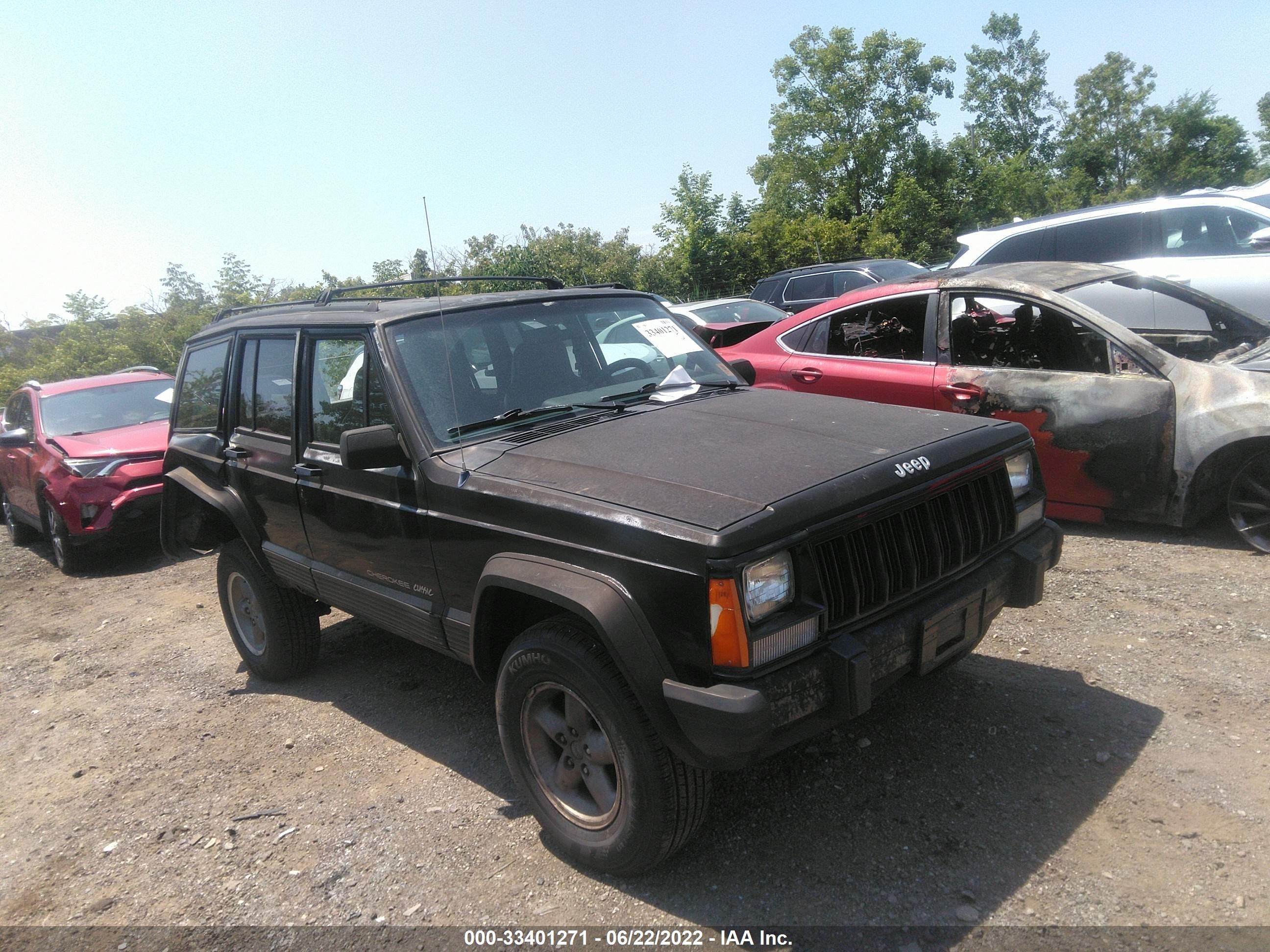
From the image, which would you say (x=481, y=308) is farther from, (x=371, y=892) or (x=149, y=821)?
(x=149, y=821)

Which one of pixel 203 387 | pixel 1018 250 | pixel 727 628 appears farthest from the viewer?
pixel 1018 250

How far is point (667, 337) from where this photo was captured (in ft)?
14.1

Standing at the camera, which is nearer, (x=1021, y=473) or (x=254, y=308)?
(x=1021, y=473)

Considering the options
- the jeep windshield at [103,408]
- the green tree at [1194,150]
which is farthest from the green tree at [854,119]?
the jeep windshield at [103,408]

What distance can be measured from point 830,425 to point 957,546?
0.64m

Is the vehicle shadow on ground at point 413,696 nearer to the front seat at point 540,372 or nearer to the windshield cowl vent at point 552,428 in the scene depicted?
the windshield cowl vent at point 552,428

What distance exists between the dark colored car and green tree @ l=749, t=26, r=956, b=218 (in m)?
30.2

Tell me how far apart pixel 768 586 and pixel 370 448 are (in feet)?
5.27

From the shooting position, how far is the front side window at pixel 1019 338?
5.27 meters

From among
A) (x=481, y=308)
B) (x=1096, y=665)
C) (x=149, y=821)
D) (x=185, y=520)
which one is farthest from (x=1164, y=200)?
(x=149, y=821)

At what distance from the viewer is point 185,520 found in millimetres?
5188

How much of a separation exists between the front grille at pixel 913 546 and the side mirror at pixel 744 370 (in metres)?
1.55

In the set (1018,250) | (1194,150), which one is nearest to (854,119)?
(1194,150)

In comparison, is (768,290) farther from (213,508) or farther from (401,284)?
(401,284)
